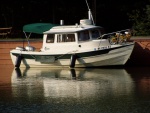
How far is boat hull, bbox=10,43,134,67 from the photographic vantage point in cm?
2762

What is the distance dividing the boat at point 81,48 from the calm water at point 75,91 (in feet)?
2.20

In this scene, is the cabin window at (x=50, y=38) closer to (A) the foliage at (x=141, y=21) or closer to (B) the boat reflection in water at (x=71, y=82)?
(B) the boat reflection in water at (x=71, y=82)

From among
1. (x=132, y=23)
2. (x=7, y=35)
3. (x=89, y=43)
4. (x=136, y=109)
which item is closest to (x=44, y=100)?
(x=136, y=109)

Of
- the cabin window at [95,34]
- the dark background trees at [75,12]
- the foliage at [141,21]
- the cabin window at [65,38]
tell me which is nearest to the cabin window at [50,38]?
the cabin window at [65,38]

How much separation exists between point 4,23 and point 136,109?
2749cm

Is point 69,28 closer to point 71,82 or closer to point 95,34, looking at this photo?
point 95,34

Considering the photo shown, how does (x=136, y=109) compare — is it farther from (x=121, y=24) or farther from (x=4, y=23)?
(x=4, y=23)

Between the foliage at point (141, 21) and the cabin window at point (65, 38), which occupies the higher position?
the cabin window at point (65, 38)

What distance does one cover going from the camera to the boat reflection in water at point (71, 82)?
2009cm

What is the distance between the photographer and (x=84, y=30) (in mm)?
28156

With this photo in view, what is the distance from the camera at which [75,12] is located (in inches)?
1670

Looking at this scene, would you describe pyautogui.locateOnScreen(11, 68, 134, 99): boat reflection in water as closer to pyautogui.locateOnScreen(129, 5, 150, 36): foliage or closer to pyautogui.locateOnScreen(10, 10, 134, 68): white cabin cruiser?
pyautogui.locateOnScreen(10, 10, 134, 68): white cabin cruiser

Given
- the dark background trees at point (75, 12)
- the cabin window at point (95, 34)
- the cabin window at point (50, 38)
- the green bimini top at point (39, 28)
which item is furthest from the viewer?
the dark background trees at point (75, 12)

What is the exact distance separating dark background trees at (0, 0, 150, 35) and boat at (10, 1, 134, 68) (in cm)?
796
